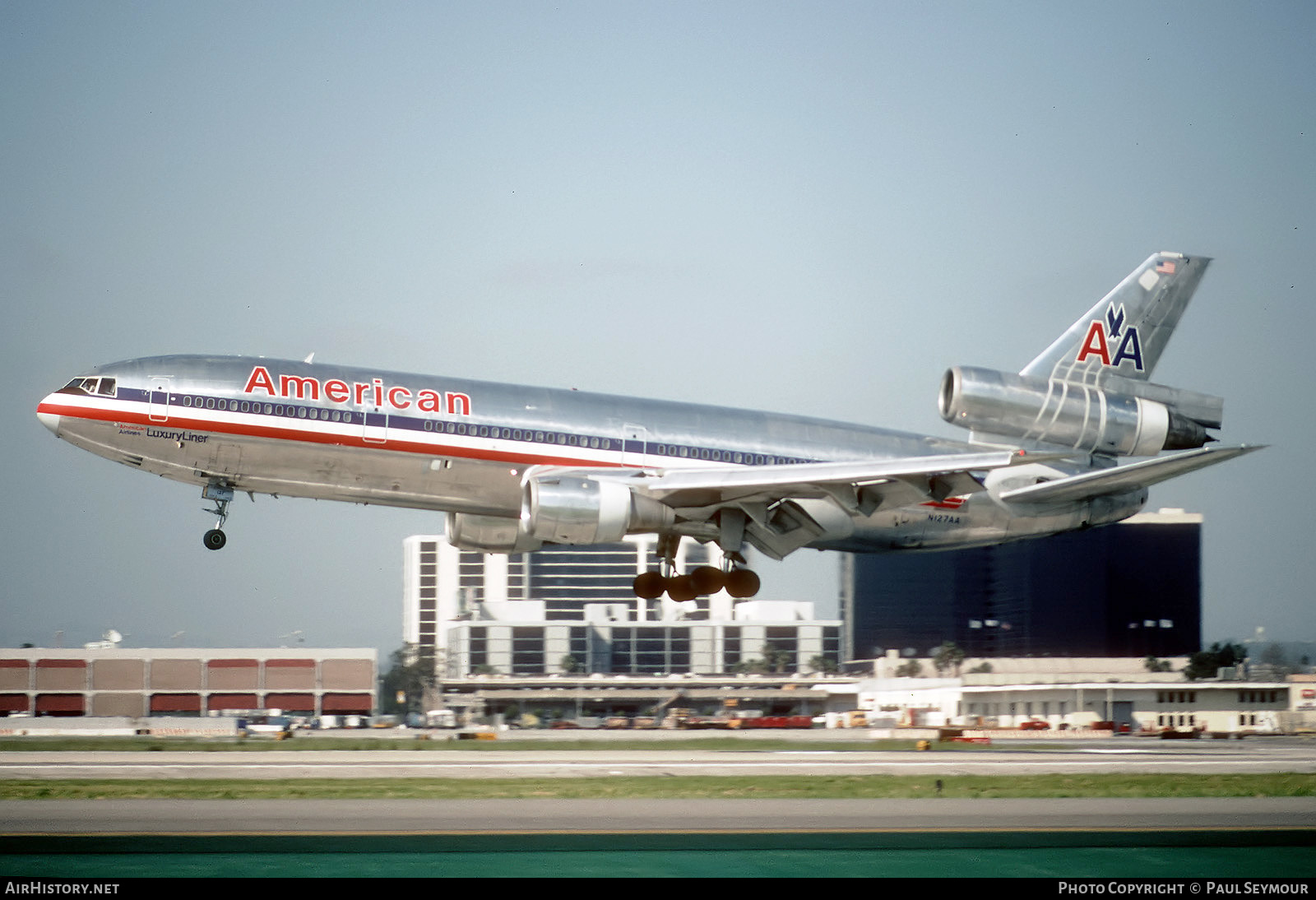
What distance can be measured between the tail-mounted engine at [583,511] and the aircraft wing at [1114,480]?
1103 centimetres

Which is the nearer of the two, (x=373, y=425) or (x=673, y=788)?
(x=673, y=788)

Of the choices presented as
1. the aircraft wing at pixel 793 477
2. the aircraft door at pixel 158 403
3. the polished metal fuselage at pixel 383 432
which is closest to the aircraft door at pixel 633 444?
the polished metal fuselage at pixel 383 432

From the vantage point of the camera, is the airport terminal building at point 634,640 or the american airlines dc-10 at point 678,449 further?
the airport terminal building at point 634,640

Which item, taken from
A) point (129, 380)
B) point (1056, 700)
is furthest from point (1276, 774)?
point (1056, 700)

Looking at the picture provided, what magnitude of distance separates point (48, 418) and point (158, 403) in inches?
110

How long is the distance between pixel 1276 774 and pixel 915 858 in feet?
57.4

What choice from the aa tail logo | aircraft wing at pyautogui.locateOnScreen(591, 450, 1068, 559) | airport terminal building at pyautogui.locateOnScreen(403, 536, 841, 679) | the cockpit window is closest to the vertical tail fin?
the aa tail logo

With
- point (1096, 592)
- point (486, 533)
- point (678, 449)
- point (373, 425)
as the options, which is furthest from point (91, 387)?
point (1096, 592)

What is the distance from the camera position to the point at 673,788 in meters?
27.8

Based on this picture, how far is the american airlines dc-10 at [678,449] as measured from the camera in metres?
33.5

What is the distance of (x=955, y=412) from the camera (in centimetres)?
3753

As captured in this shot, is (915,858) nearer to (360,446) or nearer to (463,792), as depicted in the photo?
(463,792)

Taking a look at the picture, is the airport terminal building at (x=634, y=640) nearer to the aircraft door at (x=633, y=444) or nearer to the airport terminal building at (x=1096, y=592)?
the airport terminal building at (x=1096, y=592)

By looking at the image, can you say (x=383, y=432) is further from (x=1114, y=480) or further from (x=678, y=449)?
(x=1114, y=480)
